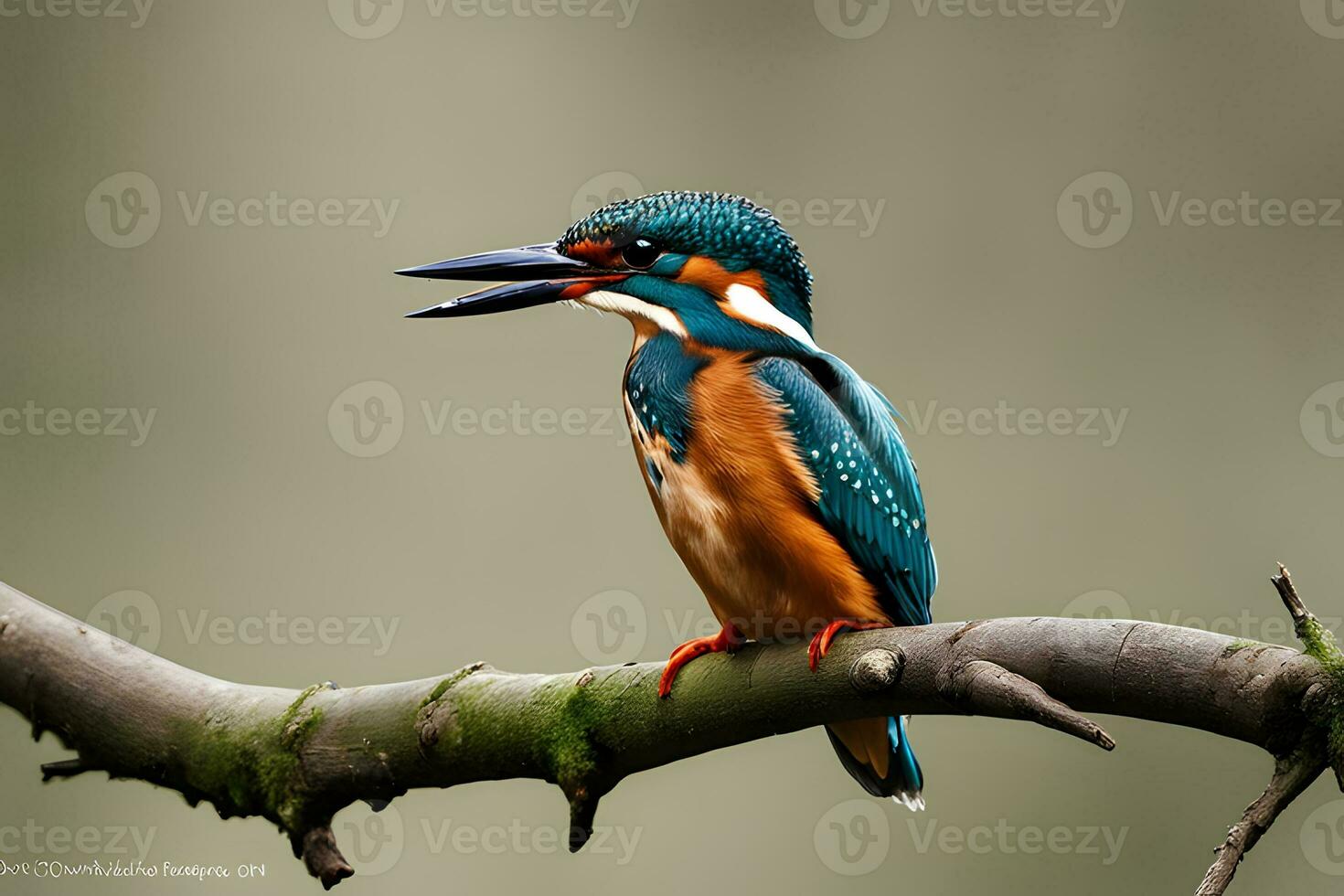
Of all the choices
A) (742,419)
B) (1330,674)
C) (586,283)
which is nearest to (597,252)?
(586,283)

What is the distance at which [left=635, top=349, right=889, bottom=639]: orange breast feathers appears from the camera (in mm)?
1649

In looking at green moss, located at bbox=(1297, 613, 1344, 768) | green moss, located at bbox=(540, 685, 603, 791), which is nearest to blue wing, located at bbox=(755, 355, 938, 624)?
green moss, located at bbox=(540, 685, 603, 791)

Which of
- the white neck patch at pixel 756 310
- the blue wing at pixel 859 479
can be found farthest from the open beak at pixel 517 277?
the blue wing at pixel 859 479

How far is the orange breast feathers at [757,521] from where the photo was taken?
165 cm

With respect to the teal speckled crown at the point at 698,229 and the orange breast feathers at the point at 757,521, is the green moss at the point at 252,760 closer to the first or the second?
the orange breast feathers at the point at 757,521

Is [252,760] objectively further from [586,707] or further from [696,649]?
[696,649]

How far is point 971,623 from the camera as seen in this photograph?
1255 mm

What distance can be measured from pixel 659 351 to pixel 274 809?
30.5 inches

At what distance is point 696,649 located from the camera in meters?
1.57

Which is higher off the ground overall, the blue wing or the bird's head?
the bird's head

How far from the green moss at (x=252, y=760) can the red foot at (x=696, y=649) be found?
0.48 metres

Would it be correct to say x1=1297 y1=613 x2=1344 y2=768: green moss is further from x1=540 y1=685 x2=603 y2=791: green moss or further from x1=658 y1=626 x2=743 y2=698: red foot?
x1=540 y1=685 x2=603 y2=791: green moss

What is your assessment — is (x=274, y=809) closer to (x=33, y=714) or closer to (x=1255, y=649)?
(x=33, y=714)

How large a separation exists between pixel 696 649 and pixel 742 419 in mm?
305
